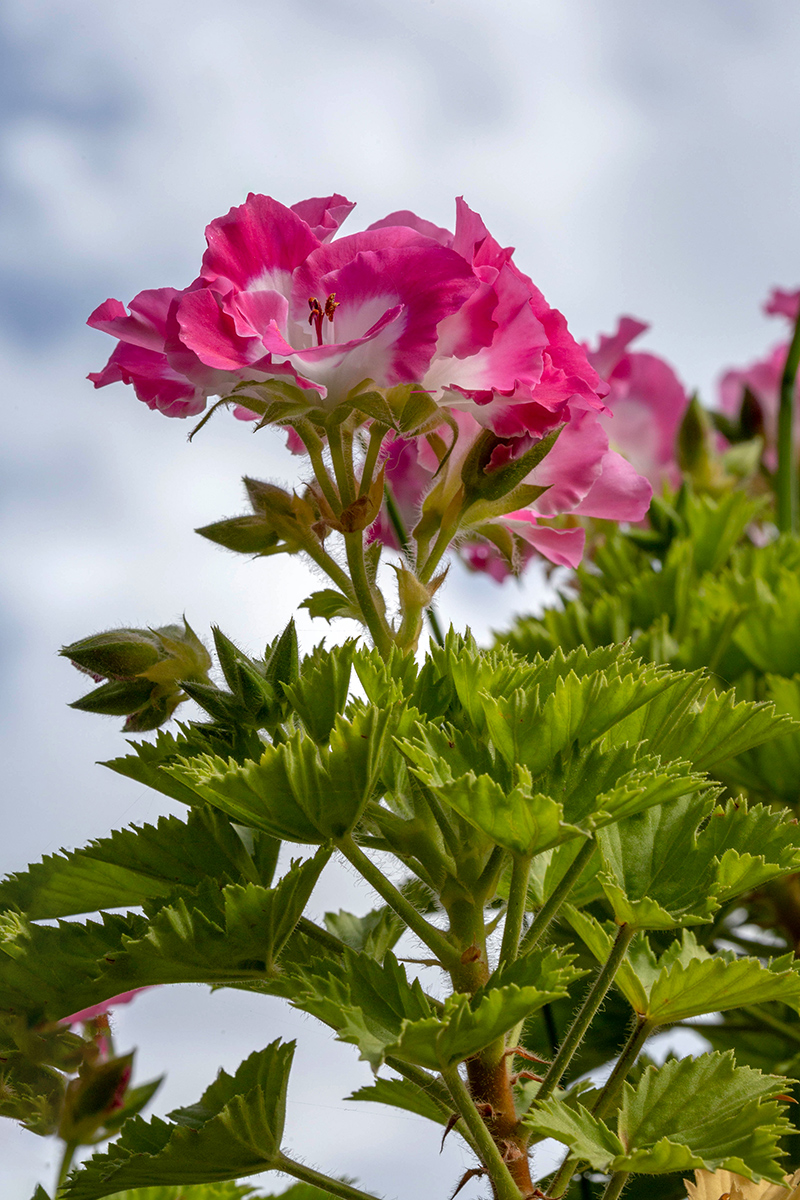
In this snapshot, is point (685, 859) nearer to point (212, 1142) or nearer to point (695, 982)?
point (695, 982)

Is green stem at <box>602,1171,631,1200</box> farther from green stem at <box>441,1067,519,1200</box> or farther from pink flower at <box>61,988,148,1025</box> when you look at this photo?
pink flower at <box>61,988,148,1025</box>

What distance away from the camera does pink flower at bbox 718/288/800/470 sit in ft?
4.63

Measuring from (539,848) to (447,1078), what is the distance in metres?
0.08

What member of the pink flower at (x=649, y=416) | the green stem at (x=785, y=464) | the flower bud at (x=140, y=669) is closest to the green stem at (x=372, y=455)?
the flower bud at (x=140, y=669)

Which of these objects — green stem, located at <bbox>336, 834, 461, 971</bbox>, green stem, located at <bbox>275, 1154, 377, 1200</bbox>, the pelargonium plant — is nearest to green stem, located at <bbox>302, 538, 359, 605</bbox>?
the pelargonium plant

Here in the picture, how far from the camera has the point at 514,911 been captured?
38 centimetres

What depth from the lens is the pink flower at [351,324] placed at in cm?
39

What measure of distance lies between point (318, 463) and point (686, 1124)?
269mm

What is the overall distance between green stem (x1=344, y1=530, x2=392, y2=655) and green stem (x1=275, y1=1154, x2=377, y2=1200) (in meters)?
0.19

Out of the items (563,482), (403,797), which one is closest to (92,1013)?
(403,797)

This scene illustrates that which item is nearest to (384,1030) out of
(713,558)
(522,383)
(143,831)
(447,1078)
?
(447,1078)

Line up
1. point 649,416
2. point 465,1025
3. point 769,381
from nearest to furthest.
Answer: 1. point 465,1025
2. point 649,416
3. point 769,381

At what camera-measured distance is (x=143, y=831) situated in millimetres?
422

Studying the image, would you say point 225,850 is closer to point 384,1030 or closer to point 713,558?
point 384,1030
